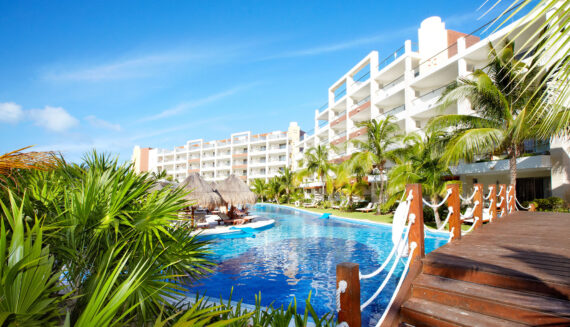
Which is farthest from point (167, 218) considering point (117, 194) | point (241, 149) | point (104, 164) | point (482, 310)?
point (241, 149)

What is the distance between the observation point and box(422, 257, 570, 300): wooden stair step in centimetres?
309

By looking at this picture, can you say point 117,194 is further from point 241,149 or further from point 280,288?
point 241,149

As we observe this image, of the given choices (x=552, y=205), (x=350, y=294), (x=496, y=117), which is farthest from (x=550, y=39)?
(x=552, y=205)

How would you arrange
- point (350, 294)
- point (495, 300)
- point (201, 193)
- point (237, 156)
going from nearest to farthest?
point (350, 294) → point (495, 300) → point (201, 193) → point (237, 156)

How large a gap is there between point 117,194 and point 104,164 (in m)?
1.50

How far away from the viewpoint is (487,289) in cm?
331

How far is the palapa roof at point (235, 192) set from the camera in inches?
714

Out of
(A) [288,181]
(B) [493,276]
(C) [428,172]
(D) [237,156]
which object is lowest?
(B) [493,276]

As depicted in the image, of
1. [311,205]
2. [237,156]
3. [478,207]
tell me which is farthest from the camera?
[237,156]

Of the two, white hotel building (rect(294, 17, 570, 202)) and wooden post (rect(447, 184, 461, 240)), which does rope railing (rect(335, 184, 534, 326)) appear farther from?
white hotel building (rect(294, 17, 570, 202))

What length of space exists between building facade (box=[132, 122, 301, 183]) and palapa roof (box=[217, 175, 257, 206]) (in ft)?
127

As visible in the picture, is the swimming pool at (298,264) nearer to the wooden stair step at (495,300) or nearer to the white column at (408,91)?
the wooden stair step at (495,300)

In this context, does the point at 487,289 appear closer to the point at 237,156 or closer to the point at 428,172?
the point at 428,172

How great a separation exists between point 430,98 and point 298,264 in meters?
19.9
